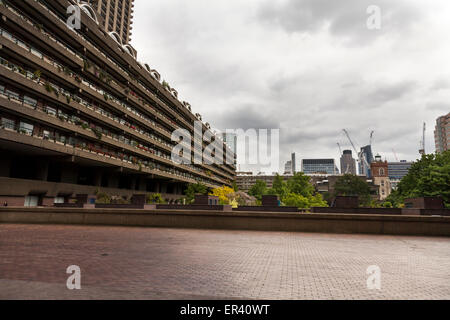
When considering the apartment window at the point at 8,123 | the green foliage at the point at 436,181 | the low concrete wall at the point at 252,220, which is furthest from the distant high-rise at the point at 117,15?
the green foliage at the point at 436,181

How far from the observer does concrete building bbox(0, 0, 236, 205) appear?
25141mm

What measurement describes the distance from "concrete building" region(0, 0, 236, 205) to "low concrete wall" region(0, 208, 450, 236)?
13298mm

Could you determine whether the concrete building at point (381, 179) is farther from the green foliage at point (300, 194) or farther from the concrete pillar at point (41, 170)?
the concrete pillar at point (41, 170)

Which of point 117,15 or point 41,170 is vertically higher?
point 117,15

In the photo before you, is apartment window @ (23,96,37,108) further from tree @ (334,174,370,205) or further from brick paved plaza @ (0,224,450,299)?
tree @ (334,174,370,205)

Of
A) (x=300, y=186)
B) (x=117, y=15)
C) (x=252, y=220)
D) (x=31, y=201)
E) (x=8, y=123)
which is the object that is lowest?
(x=252, y=220)

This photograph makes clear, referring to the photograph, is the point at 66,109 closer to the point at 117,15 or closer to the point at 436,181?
the point at 436,181

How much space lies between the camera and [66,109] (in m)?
31.6

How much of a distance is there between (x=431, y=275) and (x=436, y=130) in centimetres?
20404

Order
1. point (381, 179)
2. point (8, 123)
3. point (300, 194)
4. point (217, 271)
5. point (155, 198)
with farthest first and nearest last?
point (381, 179) → point (300, 194) → point (155, 198) → point (8, 123) → point (217, 271)

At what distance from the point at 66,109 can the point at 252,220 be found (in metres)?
28.5

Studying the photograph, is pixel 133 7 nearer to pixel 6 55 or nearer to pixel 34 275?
pixel 6 55

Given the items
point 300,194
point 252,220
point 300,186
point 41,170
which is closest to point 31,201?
point 41,170

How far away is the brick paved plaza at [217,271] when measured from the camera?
13.3 feet
